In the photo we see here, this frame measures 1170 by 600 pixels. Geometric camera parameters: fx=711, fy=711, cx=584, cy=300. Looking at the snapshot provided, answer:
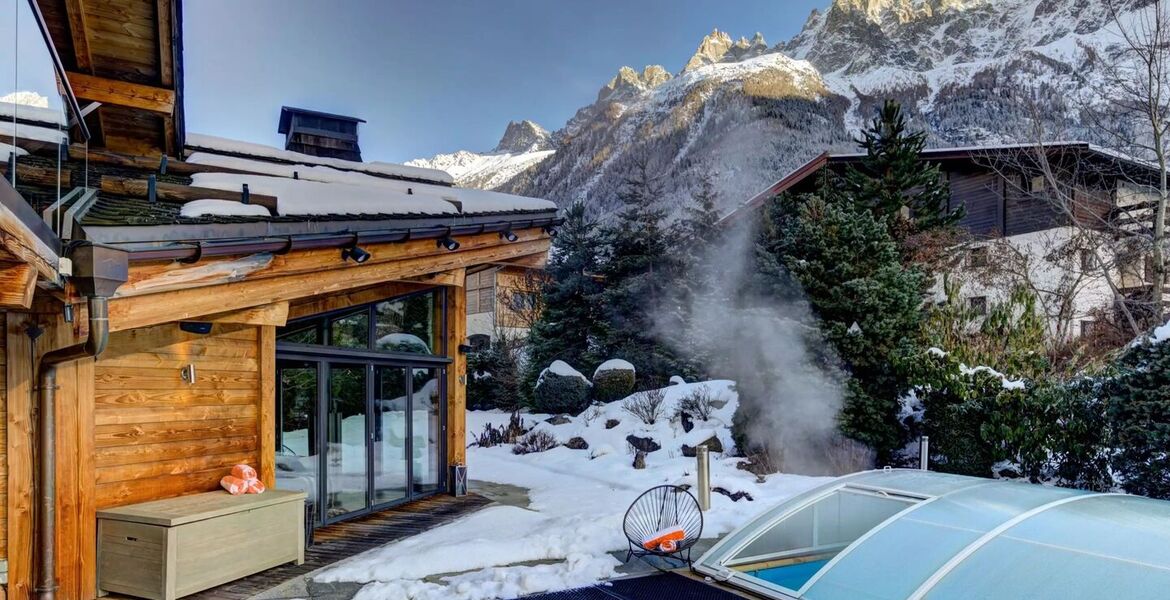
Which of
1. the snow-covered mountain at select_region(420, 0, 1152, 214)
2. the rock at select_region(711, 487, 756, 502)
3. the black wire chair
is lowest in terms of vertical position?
the rock at select_region(711, 487, 756, 502)

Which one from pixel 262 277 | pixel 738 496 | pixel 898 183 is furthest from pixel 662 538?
pixel 898 183

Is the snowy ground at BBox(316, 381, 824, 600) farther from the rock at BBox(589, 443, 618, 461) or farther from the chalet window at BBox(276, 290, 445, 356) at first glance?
the chalet window at BBox(276, 290, 445, 356)

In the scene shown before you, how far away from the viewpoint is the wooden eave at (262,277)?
173 inches

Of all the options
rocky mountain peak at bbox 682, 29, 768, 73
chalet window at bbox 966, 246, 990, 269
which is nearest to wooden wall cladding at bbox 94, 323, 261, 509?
chalet window at bbox 966, 246, 990, 269

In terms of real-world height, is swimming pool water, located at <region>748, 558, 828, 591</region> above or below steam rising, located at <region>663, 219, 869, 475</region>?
below

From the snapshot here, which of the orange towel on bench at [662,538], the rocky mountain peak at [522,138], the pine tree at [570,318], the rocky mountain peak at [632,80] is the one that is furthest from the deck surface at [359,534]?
the rocky mountain peak at [522,138]

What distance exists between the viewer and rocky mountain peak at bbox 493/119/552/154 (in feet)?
262

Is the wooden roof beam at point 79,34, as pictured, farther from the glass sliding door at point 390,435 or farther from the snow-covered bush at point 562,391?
the snow-covered bush at point 562,391

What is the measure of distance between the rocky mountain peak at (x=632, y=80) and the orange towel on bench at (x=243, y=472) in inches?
2854

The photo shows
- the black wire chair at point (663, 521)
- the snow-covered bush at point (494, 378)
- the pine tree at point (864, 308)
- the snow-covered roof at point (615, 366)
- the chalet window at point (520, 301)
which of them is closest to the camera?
the black wire chair at point (663, 521)

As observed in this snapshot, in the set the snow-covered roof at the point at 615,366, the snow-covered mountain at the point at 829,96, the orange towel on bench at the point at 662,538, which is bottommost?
the orange towel on bench at the point at 662,538

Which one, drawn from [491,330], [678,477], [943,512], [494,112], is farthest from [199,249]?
[494,112]

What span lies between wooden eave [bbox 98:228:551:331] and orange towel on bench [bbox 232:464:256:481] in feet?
4.48

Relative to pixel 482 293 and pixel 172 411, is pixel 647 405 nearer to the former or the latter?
pixel 172 411
